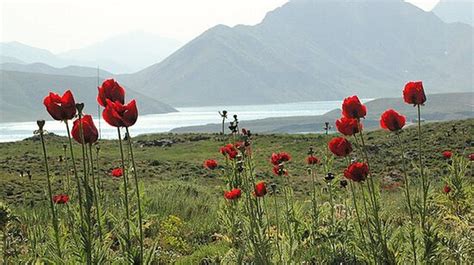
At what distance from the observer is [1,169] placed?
24203mm

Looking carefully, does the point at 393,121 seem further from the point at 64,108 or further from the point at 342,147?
the point at 64,108

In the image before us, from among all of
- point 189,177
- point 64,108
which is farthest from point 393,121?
point 189,177

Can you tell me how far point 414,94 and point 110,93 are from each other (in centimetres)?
231

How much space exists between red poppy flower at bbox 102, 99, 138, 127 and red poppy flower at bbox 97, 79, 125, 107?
0.69ft

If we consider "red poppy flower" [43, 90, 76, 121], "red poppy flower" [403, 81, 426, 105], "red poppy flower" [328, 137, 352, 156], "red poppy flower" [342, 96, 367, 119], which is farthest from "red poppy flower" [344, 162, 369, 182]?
"red poppy flower" [43, 90, 76, 121]

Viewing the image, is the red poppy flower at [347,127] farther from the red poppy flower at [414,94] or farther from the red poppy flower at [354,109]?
the red poppy flower at [414,94]

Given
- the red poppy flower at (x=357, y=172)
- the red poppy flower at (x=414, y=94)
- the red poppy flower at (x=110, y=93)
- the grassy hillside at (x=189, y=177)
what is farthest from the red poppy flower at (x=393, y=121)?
the red poppy flower at (x=110, y=93)

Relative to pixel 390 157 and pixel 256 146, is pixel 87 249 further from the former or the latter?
pixel 256 146

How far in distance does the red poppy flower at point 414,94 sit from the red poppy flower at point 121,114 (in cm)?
223

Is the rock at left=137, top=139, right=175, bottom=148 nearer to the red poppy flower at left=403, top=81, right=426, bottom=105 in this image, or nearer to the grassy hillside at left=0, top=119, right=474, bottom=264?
the grassy hillside at left=0, top=119, right=474, bottom=264

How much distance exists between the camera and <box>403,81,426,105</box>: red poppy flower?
163 inches

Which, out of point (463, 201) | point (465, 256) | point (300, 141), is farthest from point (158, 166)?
point (465, 256)

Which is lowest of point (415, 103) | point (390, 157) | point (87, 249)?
point (390, 157)

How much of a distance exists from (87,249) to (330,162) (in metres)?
3.38
